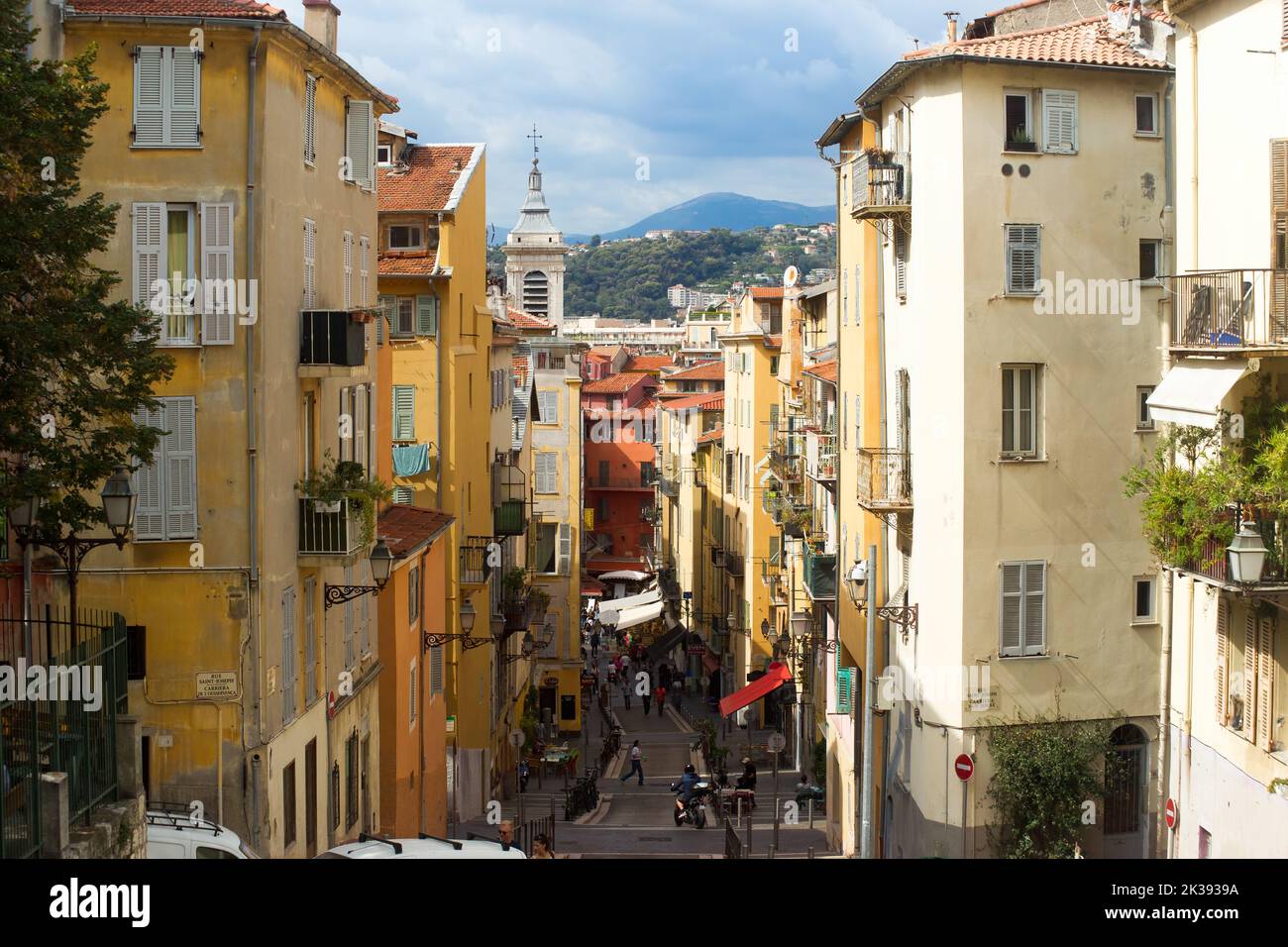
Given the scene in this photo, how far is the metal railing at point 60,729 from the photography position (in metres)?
13.4

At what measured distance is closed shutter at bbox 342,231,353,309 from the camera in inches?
1096

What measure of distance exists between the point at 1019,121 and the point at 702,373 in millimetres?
70045

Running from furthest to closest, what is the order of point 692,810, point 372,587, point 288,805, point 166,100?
1. point 692,810
2. point 372,587
3. point 288,805
4. point 166,100

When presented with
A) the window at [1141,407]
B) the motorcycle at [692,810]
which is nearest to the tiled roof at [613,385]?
the motorcycle at [692,810]

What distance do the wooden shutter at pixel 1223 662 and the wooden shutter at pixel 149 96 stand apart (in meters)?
15.6

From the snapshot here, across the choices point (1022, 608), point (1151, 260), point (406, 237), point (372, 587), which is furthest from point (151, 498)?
point (406, 237)

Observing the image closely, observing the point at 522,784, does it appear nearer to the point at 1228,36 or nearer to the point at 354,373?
the point at 354,373

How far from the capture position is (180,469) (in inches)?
851

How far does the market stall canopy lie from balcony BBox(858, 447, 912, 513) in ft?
27.4

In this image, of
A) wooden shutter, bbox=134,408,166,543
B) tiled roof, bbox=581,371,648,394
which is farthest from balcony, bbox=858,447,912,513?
tiled roof, bbox=581,371,648,394

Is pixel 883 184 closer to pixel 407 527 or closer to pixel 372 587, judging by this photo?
pixel 407 527

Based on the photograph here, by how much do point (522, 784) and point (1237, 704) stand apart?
29525 millimetres
